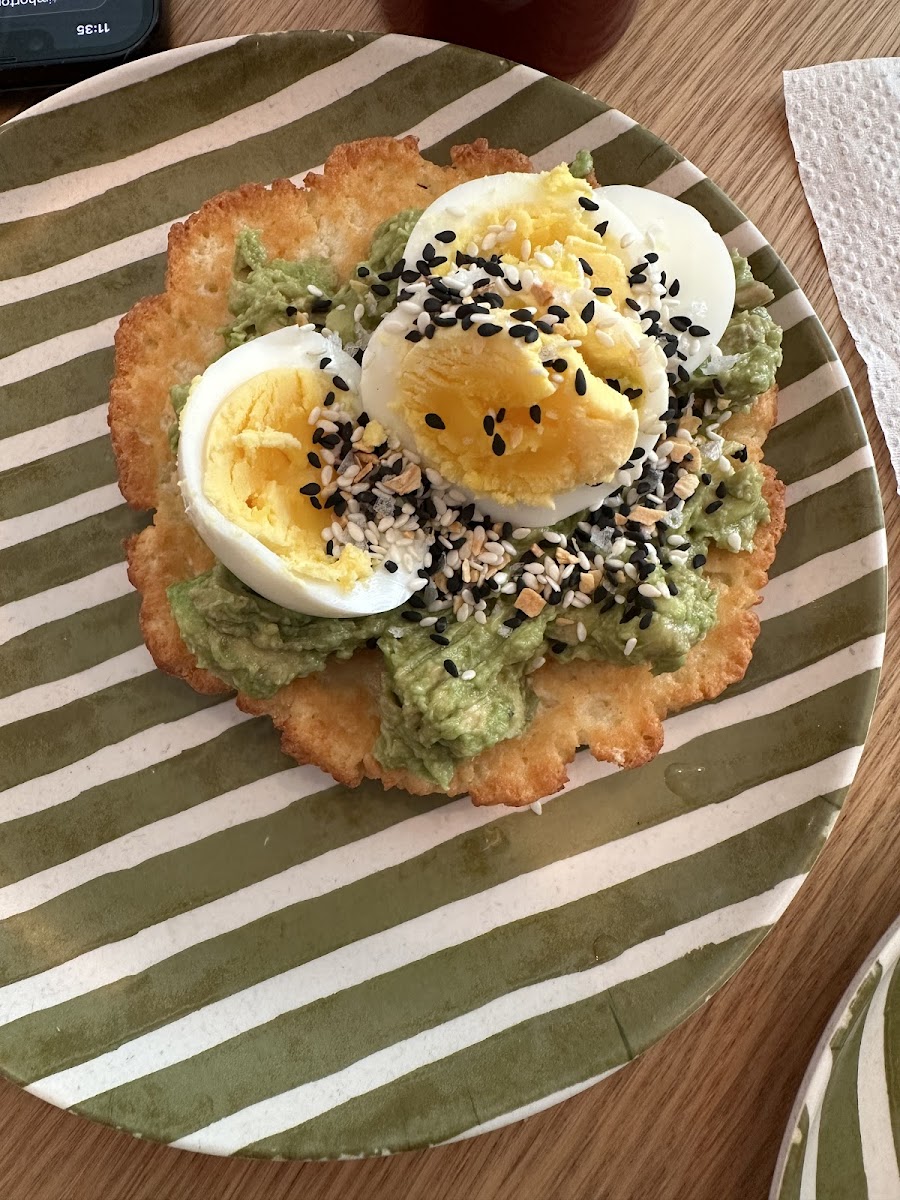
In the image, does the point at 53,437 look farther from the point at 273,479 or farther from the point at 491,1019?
the point at 491,1019

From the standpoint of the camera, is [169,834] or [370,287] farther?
[169,834]

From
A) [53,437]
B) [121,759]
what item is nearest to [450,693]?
[121,759]

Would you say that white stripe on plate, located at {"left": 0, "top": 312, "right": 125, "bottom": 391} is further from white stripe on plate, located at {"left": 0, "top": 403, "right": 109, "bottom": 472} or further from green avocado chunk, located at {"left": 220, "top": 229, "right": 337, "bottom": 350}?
green avocado chunk, located at {"left": 220, "top": 229, "right": 337, "bottom": 350}

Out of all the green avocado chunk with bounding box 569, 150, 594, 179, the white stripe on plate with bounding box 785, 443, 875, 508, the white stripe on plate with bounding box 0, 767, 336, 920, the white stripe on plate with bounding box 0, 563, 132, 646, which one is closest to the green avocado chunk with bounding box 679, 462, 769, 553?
the white stripe on plate with bounding box 785, 443, 875, 508

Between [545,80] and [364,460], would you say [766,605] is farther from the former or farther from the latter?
[545,80]

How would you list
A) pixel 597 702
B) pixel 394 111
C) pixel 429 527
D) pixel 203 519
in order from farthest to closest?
1. pixel 394 111
2. pixel 597 702
3. pixel 429 527
4. pixel 203 519

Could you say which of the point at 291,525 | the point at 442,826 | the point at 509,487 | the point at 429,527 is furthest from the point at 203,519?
the point at 442,826
